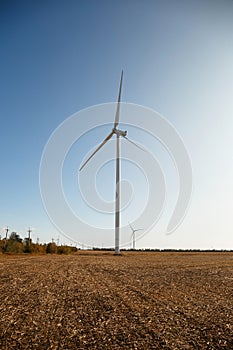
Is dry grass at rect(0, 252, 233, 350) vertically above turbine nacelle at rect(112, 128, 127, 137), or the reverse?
turbine nacelle at rect(112, 128, 127, 137)

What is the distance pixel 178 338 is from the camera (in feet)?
25.7

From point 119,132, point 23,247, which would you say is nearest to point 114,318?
point 119,132

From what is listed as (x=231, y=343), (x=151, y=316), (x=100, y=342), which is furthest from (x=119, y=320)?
(x=231, y=343)

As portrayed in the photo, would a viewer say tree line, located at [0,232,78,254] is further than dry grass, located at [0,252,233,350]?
Yes

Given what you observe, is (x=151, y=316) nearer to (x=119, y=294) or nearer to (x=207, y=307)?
(x=207, y=307)

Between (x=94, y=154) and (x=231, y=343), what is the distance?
54103 mm

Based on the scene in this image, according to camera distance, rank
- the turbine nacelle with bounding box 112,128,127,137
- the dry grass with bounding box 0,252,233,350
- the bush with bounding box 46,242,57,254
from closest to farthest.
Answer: the dry grass with bounding box 0,252,233,350, the turbine nacelle with bounding box 112,128,127,137, the bush with bounding box 46,242,57,254

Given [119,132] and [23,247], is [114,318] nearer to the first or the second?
[119,132]

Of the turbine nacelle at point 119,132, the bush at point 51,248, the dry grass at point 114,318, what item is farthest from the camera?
the bush at point 51,248

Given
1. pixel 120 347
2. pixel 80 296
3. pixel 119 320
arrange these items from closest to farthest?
pixel 120 347
pixel 119 320
pixel 80 296

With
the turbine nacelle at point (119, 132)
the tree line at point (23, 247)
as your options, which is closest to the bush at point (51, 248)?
the tree line at point (23, 247)

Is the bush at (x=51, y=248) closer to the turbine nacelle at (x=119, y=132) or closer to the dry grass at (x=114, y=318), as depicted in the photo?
the turbine nacelle at (x=119, y=132)

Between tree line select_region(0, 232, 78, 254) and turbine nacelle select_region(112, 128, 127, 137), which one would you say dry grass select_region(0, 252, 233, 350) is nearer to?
turbine nacelle select_region(112, 128, 127, 137)

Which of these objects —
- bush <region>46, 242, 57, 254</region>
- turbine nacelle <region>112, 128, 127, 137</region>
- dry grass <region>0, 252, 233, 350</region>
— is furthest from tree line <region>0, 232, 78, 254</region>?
dry grass <region>0, 252, 233, 350</region>
